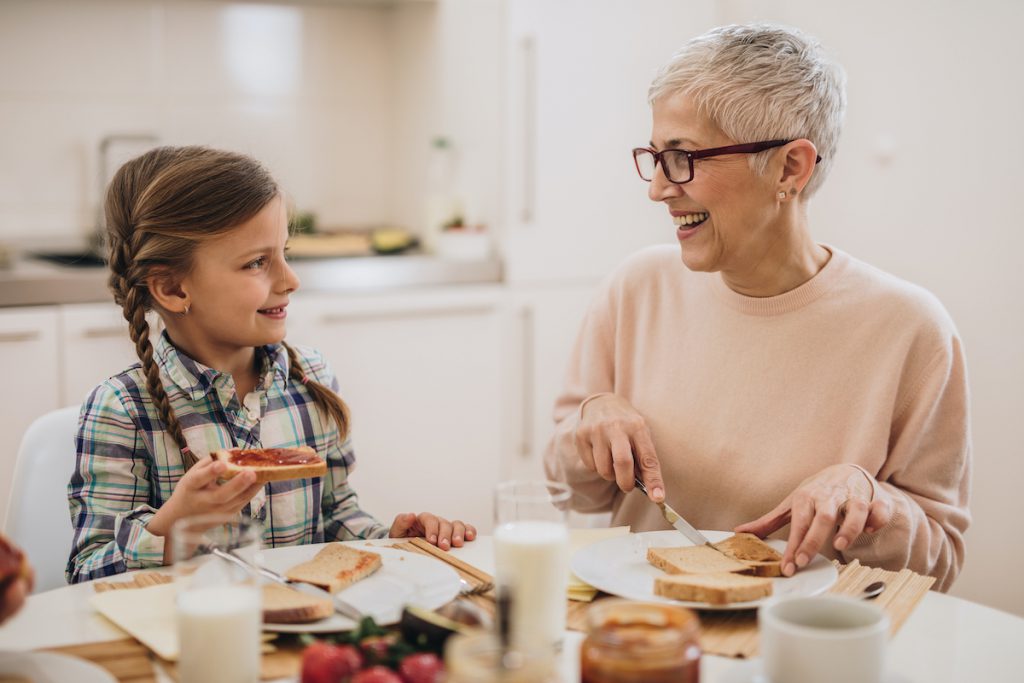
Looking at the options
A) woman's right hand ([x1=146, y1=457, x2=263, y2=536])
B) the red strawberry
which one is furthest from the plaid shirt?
the red strawberry

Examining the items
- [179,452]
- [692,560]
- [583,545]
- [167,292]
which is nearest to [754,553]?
[692,560]

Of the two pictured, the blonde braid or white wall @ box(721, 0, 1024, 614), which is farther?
white wall @ box(721, 0, 1024, 614)

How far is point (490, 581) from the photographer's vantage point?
3.97ft

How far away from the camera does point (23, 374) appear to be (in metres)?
2.45

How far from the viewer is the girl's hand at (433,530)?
4.42 ft

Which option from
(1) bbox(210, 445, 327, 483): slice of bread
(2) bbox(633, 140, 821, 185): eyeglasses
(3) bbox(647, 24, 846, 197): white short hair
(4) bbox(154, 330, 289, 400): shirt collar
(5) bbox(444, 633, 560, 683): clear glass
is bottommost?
(5) bbox(444, 633, 560, 683): clear glass

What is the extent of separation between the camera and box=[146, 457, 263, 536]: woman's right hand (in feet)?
3.83

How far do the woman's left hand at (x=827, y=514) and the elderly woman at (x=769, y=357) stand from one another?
51 millimetres

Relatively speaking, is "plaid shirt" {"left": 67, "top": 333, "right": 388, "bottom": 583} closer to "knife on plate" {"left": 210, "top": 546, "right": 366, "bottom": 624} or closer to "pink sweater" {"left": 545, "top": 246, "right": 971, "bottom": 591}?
"knife on plate" {"left": 210, "top": 546, "right": 366, "bottom": 624}

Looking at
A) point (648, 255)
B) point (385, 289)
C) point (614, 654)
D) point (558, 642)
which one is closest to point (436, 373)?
point (385, 289)

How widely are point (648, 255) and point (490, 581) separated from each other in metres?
0.76

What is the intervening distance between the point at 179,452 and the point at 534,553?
0.63 metres

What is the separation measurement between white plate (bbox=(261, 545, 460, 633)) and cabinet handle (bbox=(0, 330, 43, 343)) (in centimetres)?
142

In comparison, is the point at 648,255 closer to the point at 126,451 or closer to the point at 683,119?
the point at 683,119
